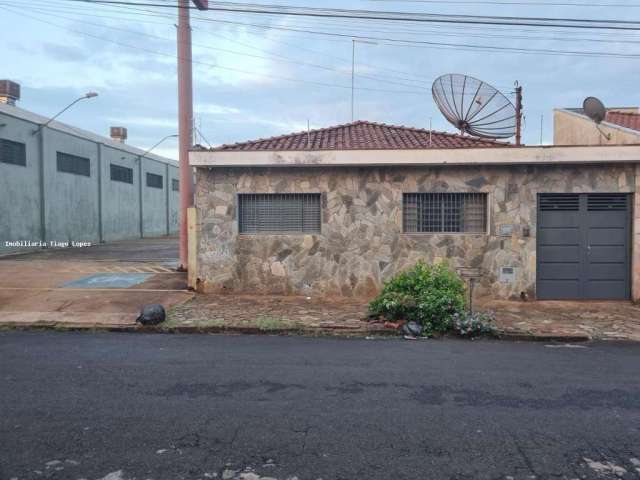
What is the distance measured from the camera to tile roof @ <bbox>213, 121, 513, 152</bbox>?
39.5ft

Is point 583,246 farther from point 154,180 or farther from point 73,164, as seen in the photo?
point 154,180

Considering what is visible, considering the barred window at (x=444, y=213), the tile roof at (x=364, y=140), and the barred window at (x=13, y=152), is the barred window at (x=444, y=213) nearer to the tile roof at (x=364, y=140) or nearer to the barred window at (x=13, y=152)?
the tile roof at (x=364, y=140)

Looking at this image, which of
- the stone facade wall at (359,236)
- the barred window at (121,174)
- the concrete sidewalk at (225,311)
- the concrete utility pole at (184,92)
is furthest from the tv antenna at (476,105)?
the barred window at (121,174)

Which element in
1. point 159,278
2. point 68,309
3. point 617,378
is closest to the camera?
point 617,378

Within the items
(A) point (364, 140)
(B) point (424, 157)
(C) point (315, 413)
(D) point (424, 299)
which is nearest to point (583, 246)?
(B) point (424, 157)

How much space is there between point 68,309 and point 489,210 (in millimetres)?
8984

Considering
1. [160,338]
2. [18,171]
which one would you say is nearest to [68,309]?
[160,338]

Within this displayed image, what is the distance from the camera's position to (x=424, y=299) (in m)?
9.18

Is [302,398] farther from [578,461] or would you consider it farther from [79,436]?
[578,461]

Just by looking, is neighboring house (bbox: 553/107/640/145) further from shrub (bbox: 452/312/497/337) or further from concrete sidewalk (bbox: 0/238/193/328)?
concrete sidewalk (bbox: 0/238/193/328)

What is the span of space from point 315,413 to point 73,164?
26.0 meters

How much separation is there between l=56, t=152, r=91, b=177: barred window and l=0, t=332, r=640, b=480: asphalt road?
67.6 feet

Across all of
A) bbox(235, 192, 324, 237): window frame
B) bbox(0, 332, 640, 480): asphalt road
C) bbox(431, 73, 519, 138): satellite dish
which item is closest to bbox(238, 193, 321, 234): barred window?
bbox(235, 192, 324, 237): window frame

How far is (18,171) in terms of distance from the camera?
22172mm
